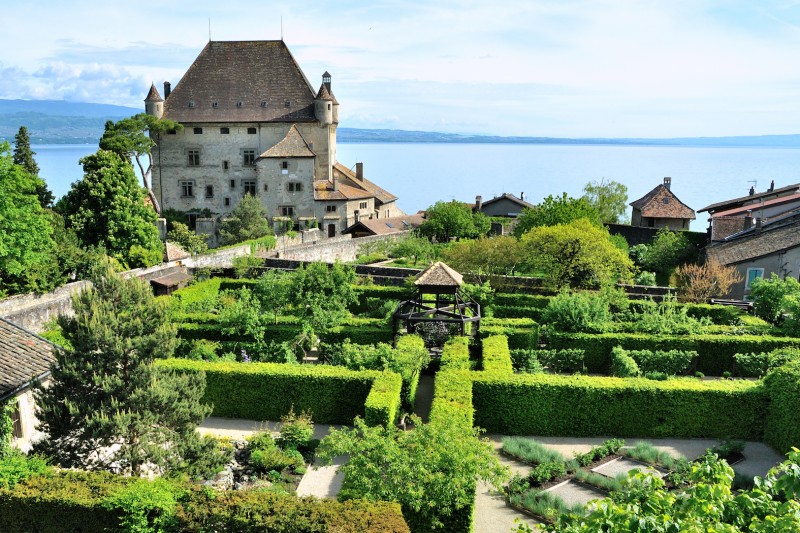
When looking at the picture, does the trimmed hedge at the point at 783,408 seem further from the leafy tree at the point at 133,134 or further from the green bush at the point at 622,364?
the leafy tree at the point at 133,134

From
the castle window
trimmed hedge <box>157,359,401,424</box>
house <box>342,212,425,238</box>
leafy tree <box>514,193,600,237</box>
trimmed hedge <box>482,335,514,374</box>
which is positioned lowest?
trimmed hedge <box>157,359,401,424</box>

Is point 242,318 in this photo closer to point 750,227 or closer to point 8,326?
point 8,326

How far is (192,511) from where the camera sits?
39.3 ft

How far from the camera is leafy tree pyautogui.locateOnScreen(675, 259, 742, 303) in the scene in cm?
3155

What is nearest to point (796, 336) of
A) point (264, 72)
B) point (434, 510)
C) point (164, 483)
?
point (434, 510)

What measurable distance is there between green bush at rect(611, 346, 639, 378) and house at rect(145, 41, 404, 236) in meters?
37.9

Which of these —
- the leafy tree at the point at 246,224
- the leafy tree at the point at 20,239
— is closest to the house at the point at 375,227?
the leafy tree at the point at 246,224

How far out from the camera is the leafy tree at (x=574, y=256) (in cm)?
3216

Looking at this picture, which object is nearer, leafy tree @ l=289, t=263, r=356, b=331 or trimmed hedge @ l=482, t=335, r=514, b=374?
trimmed hedge @ l=482, t=335, r=514, b=374

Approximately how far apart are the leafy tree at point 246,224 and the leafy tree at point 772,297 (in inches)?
1398

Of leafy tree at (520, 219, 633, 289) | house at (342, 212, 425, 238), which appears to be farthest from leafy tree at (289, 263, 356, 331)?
house at (342, 212, 425, 238)

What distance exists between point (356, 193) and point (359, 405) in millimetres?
42922

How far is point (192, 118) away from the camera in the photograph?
59.8 m

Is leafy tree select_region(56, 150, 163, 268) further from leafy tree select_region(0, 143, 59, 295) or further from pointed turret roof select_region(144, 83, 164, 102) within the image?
pointed turret roof select_region(144, 83, 164, 102)
